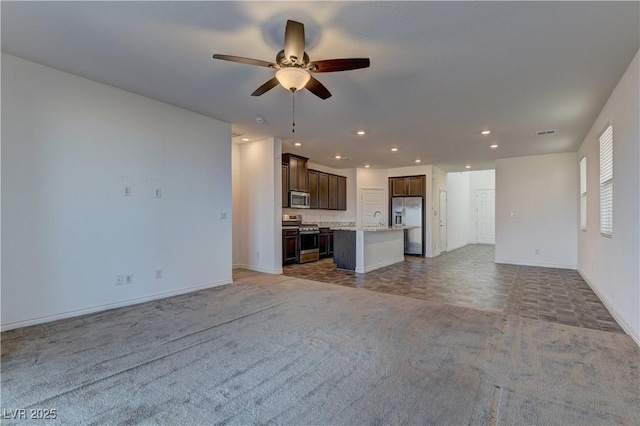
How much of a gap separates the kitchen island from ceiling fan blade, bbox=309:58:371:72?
3965mm

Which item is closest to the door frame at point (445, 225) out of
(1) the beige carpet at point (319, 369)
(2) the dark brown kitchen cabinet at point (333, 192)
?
(2) the dark brown kitchen cabinet at point (333, 192)

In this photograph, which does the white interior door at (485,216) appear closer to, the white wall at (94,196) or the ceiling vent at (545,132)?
the ceiling vent at (545,132)

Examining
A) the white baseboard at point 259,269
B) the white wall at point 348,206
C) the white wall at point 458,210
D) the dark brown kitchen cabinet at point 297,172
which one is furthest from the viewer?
the white wall at point 458,210

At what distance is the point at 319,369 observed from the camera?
7.27 ft

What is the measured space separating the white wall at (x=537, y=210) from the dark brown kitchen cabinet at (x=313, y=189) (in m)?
4.70

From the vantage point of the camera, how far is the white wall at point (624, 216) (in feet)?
9.10

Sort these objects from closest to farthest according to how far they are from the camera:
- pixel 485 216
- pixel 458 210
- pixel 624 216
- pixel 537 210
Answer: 1. pixel 624 216
2. pixel 537 210
3. pixel 458 210
4. pixel 485 216

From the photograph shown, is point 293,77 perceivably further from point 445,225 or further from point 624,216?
point 445,225

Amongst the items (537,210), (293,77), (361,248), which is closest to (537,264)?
(537,210)

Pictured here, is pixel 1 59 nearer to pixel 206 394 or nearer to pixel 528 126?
pixel 206 394

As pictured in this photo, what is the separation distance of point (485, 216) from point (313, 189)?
8662 millimetres

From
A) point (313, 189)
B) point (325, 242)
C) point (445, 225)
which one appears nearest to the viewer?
point (313, 189)

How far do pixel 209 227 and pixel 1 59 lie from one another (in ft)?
9.51

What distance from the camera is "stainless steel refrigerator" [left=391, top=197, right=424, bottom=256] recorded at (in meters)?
8.82
